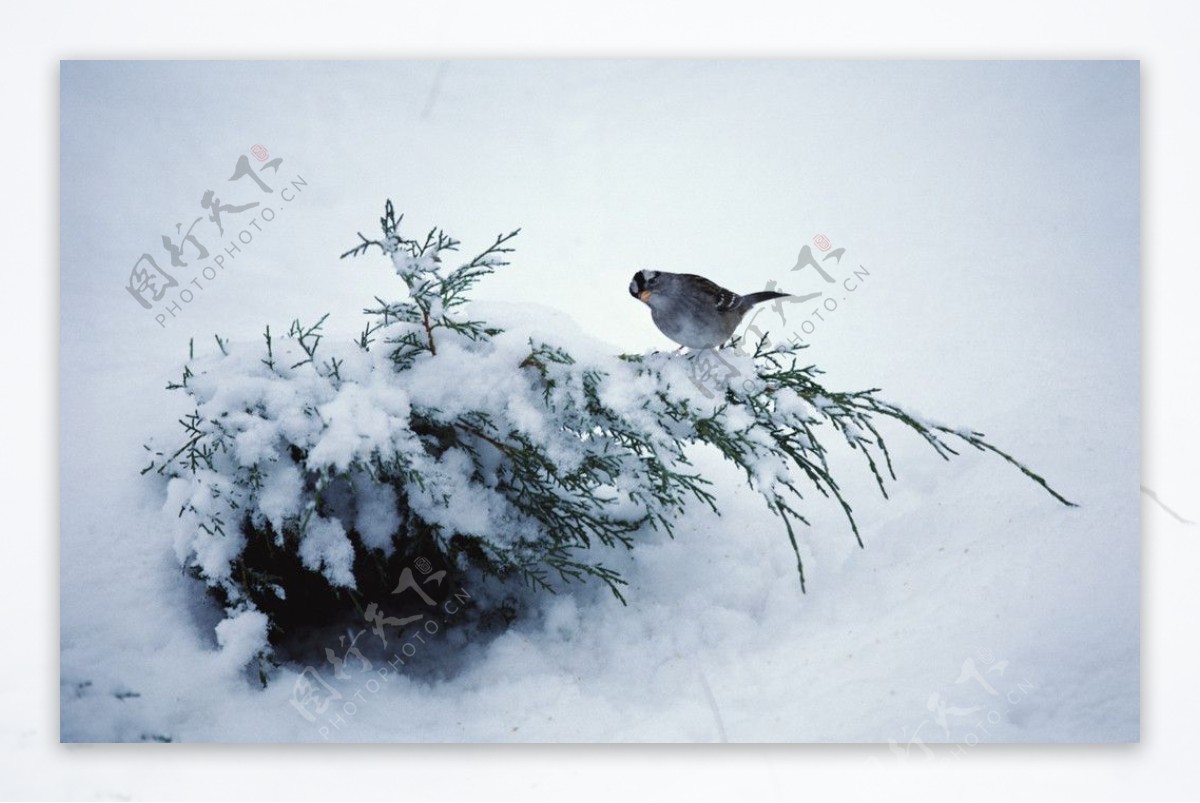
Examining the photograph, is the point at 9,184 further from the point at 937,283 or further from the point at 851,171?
the point at 937,283

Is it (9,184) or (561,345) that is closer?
(561,345)

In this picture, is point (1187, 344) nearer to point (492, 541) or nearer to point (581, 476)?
point (581, 476)

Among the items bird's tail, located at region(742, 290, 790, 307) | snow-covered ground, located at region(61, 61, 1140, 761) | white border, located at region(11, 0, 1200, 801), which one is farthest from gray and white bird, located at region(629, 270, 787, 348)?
white border, located at region(11, 0, 1200, 801)

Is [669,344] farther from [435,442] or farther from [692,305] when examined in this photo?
[435,442]

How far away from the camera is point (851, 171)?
1.79 metres

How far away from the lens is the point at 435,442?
163cm

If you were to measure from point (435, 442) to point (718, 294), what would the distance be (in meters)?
0.54

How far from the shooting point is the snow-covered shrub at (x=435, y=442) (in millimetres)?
1546

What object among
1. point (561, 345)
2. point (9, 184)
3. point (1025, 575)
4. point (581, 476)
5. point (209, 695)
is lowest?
point (209, 695)

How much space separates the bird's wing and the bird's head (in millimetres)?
68

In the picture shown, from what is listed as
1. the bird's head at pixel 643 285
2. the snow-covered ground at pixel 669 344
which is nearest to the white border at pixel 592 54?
the snow-covered ground at pixel 669 344

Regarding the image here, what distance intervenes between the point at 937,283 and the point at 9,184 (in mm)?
1703

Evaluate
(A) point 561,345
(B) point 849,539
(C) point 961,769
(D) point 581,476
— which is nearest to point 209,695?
(D) point 581,476

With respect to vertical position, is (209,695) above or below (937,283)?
below
